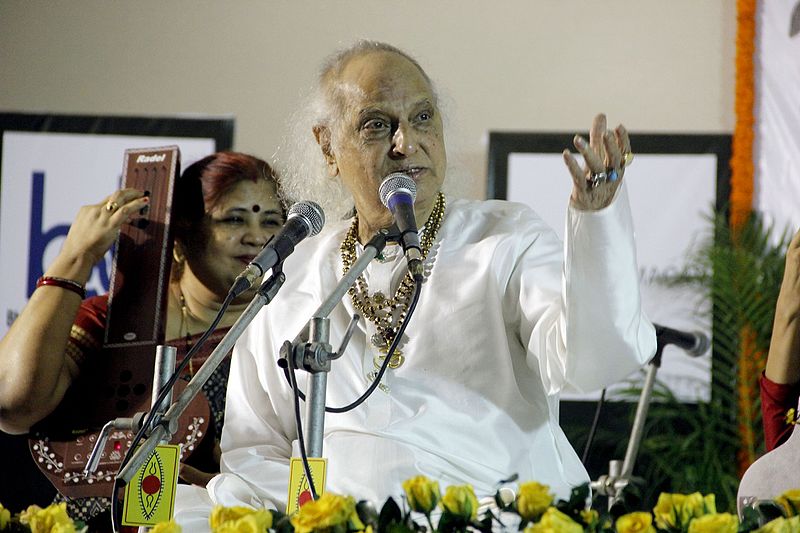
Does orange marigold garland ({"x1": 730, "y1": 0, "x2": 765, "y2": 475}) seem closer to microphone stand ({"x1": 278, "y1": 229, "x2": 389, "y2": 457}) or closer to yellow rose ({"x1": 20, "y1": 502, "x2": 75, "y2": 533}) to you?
microphone stand ({"x1": 278, "y1": 229, "x2": 389, "y2": 457})

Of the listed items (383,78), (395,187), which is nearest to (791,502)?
(395,187)

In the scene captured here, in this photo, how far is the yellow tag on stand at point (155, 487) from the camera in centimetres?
214

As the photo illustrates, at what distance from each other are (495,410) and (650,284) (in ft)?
9.52

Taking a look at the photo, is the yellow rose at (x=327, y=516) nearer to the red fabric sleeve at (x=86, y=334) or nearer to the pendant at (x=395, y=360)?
the pendant at (x=395, y=360)

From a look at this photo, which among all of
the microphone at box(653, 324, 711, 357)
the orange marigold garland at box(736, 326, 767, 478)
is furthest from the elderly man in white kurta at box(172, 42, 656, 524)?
the orange marigold garland at box(736, 326, 767, 478)

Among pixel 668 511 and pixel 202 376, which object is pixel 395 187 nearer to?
pixel 202 376

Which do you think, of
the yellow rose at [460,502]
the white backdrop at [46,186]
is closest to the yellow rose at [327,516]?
the yellow rose at [460,502]

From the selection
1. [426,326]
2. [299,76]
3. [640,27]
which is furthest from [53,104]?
[426,326]

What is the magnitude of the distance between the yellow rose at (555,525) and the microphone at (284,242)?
0.88 metres

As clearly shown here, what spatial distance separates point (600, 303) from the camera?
219cm

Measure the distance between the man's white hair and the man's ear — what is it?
2cm

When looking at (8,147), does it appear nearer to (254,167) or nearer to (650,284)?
(254,167)

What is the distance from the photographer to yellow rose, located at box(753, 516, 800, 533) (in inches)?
55.0

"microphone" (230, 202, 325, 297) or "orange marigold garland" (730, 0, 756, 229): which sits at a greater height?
"orange marigold garland" (730, 0, 756, 229)
